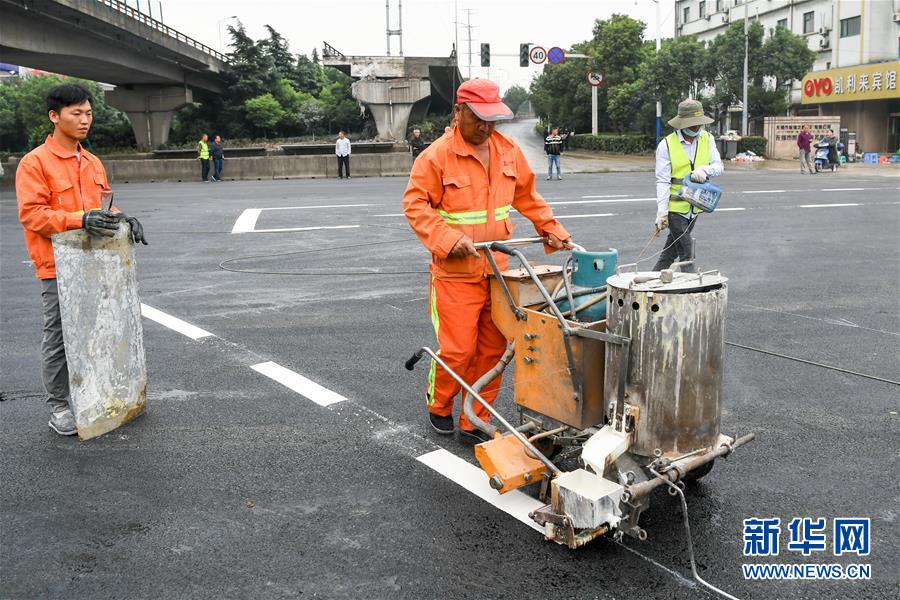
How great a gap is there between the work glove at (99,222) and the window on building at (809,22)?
5706 centimetres

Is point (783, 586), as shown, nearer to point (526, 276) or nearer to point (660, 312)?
point (660, 312)

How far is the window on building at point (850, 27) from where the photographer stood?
4850 centimetres

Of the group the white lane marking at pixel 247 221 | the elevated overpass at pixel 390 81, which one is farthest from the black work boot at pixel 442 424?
the elevated overpass at pixel 390 81

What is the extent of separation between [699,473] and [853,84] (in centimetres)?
4667

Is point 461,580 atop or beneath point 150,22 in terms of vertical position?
beneath

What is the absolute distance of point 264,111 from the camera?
5434 centimetres

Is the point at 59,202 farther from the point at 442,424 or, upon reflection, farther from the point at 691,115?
the point at 691,115

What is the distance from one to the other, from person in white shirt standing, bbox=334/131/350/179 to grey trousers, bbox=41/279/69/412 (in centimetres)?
2498

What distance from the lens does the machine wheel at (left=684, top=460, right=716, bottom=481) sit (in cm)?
388

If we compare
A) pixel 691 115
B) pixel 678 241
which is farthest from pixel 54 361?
pixel 691 115

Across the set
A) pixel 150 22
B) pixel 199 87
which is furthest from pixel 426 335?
pixel 199 87

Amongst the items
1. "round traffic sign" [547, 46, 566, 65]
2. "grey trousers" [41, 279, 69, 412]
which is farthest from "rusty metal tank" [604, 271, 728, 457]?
"round traffic sign" [547, 46, 566, 65]

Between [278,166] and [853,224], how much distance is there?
22.2m

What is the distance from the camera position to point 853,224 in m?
14.4
